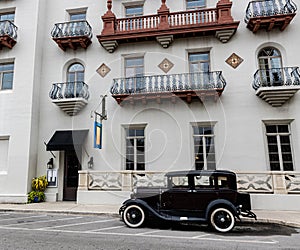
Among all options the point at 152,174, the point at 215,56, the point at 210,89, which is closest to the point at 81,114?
the point at 152,174

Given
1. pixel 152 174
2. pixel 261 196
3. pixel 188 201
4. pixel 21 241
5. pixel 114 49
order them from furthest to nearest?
pixel 114 49, pixel 152 174, pixel 261 196, pixel 188 201, pixel 21 241

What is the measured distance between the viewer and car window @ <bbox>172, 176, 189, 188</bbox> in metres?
7.80

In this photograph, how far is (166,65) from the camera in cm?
1355

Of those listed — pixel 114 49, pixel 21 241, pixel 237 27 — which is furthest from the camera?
pixel 114 49

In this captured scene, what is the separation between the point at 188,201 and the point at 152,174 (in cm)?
443

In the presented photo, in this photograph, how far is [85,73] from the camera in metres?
14.4

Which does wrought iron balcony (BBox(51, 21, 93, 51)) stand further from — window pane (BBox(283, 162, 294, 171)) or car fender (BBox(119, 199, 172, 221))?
window pane (BBox(283, 162, 294, 171))

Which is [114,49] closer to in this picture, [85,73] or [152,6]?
[85,73]

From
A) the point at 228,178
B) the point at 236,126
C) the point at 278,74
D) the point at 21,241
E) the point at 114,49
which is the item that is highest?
the point at 114,49

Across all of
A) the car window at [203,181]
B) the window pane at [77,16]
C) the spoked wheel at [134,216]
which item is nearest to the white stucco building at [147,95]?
the window pane at [77,16]

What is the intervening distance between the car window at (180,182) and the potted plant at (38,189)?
8.24 metres

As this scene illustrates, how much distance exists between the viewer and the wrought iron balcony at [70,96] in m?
13.4

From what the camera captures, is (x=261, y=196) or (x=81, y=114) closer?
(x=261, y=196)

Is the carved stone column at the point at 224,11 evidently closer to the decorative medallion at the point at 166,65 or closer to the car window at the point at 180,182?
the decorative medallion at the point at 166,65
